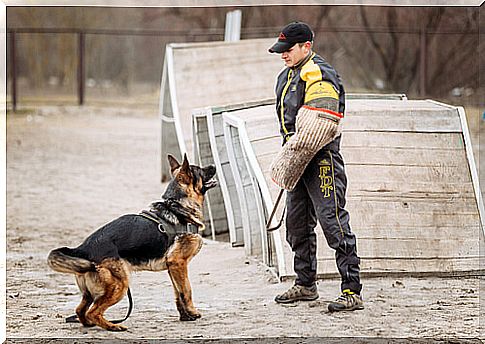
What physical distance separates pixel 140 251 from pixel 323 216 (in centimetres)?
110

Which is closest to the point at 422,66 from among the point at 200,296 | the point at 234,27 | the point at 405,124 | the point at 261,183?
the point at 234,27

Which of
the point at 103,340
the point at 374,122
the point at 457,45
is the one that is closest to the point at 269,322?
the point at 103,340

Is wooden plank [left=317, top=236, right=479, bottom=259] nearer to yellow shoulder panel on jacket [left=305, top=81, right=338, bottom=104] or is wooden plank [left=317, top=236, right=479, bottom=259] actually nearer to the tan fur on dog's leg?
yellow shoulder panel on jacket [left=305, top=81, right=338, bottom=104]

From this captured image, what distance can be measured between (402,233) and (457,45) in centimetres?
1410

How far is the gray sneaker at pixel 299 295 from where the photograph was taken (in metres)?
5.75

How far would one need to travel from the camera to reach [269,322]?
17.5 ft

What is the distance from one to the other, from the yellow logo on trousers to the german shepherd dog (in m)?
0.65

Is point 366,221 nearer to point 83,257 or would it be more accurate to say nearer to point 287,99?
point 287,99

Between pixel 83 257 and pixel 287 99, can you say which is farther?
pixel 287 99

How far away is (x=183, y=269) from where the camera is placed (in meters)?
5.22

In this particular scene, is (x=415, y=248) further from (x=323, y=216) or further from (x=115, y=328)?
(x=115, y=328)

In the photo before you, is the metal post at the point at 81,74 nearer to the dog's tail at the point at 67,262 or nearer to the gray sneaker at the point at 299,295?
the gray sneaker at the point at 299,295

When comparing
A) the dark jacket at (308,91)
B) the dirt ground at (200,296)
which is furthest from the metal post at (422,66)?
the dark jacket at (308,91)

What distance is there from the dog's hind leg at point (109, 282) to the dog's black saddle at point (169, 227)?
0.34 meters
